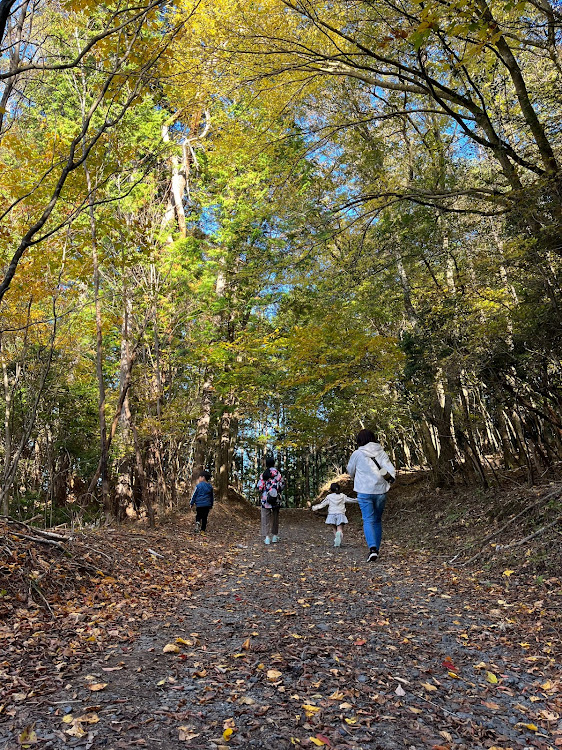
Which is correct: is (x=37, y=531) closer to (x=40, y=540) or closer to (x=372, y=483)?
(x=40, y=540)

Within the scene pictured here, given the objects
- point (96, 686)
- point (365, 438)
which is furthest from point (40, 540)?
point (365, 438)

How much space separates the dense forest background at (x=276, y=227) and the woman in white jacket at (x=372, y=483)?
2676 millimetres

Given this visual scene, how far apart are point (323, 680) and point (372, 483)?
3.85m

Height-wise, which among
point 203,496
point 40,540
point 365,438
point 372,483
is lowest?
point 40,540

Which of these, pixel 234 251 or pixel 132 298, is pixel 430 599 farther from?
pixel 234 251

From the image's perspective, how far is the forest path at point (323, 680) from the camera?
7.34ft

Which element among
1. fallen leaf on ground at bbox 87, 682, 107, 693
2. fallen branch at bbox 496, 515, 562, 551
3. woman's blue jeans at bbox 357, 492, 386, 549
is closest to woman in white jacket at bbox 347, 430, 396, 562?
woman's blue jeans at bbox 357, 492, 386, 549

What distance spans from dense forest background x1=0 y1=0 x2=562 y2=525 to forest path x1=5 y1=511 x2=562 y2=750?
280cm

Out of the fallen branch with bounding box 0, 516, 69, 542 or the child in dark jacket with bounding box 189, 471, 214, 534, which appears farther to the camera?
the child in dark jacket with bounding box 189, 471, 214, 534

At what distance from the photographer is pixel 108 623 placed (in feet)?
13.0

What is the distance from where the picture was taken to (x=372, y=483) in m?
6.50

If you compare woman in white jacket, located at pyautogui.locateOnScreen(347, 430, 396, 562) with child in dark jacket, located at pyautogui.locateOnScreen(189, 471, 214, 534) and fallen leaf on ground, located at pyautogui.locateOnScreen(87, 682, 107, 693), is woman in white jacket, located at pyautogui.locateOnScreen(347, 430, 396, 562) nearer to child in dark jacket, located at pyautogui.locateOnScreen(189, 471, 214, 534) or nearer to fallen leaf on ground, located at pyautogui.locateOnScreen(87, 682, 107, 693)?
fallen leaf on ground, located at pyautogui.locateOnScreen(87, 682, 107, 693)

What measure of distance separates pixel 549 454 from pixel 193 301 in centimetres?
850

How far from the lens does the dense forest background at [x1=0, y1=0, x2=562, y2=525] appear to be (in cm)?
568
